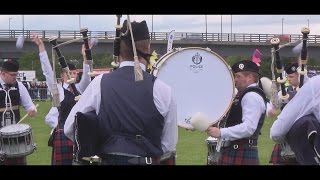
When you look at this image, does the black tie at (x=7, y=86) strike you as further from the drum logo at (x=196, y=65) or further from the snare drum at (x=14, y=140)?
the drum logo at (x=196, y=65)

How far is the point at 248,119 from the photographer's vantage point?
4.84m

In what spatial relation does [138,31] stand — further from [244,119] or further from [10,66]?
[10,66]

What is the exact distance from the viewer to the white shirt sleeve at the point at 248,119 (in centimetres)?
482

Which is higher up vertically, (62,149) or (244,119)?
→ (244,119)

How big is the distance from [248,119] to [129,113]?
192 cm

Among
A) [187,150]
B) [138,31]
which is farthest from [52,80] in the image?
[187,150]

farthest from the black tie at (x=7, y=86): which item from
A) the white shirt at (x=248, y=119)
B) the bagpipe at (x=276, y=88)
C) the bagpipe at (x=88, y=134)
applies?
the bagpipe at (x=88, y=134)

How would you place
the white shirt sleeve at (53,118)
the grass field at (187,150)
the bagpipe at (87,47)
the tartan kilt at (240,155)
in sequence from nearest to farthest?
the bagpipe at (87,47) < the tartan kilt at (240,155) < the white shirt sleeve at (53,118) < the grass field at (187,150)

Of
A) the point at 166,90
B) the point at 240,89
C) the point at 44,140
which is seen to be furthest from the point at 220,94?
the point at 44,140

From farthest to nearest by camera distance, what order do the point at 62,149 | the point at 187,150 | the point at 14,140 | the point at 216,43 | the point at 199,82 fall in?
the point at 216,43 < the point at 187,150 < the point at 62,149 < the point at 14,140 < the point at 199,82

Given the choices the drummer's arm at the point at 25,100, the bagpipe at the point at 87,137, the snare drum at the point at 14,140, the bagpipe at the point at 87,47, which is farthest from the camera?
the drummer's arm at the point at 25,100

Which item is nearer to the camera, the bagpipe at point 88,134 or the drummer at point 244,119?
the bagpipe at point 88,134

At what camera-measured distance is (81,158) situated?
10.5ft
